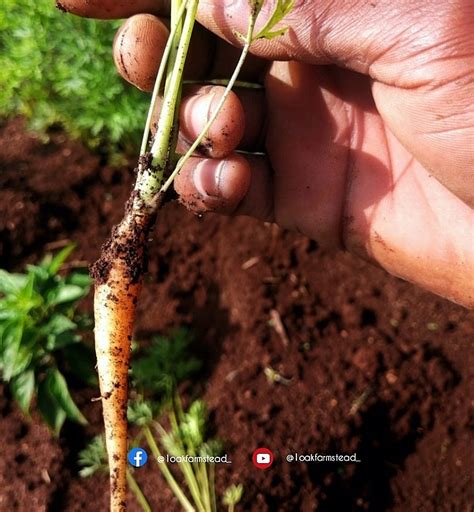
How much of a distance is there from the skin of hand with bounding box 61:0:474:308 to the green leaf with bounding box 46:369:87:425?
30.1 inches

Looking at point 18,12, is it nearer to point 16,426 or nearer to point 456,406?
point 16,426

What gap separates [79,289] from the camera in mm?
1984

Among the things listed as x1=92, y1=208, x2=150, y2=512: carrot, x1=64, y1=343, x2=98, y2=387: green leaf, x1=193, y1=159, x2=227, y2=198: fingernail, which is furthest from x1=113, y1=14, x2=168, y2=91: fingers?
x1=64, y1=343, x2=98, y2=387: green leaf

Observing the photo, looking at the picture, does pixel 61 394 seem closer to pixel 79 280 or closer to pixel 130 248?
pixel 79 280

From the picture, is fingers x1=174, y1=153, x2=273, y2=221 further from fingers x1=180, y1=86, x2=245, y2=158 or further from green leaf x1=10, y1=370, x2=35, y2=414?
green leaf x1=10, y1=370, x2=35, y2=414

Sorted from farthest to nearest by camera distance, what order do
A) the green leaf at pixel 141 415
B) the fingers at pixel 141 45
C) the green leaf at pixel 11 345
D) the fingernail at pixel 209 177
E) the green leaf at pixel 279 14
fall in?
the green leaf at pixel 141 415 < the green leaf at pixel 11 345 < the fingernail at pixel 209 177 < the fingers at pixel 141 45 < the green leaf at pixel 279 14

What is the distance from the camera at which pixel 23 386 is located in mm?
1995

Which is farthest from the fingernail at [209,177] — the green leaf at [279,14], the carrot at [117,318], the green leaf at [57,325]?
the green leaf at [57,325]

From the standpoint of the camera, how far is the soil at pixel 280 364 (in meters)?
2.04

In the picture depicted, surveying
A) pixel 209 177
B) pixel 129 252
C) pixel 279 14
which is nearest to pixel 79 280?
pixel 129 252

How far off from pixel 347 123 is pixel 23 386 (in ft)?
4.59

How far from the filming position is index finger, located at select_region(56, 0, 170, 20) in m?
1.68

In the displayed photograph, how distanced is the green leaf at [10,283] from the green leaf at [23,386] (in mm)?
286

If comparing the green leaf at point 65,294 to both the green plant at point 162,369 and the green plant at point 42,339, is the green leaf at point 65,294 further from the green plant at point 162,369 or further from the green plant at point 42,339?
the green plant at point 162,369
